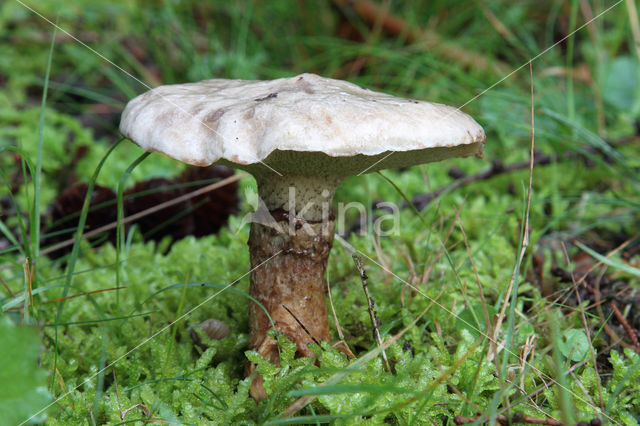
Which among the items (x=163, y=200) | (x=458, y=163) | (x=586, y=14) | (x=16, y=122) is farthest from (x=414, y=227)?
(x=16, y=122)

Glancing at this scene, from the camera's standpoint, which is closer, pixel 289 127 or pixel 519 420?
pixel 289 127

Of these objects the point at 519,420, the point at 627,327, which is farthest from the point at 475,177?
the point at 519,420

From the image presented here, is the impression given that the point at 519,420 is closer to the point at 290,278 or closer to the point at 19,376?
the point at 290,278

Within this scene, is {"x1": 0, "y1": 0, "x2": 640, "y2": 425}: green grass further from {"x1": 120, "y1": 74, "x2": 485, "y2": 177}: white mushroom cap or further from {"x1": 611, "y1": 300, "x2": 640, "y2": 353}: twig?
{"x1": 120, "y1": 74, "x2": 485, "y2": 177}: white mushroom cap

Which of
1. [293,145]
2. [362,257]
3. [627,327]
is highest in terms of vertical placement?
[293,145]

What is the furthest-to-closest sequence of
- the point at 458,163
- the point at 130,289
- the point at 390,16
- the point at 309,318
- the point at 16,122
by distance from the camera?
the point at 390,16 → the point at 16,122 → the point at 458,163 → the point at 130,289 → the point at 309,318

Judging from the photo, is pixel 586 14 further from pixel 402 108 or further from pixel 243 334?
pixel 243 334

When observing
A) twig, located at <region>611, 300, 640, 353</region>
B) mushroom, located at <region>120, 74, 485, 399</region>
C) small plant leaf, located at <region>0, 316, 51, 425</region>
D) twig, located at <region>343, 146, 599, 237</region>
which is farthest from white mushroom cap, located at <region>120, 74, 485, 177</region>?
twig, located at <region>343, 146, 599, 237</region>
